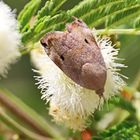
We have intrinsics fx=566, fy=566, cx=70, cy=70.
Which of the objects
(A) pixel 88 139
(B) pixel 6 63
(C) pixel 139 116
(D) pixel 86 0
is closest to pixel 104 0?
(D) pixel 86 0

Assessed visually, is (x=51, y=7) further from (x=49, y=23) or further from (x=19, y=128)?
(x=19, y=128)

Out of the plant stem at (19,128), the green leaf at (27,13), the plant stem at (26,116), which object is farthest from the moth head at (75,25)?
the plant stem at (26,116)

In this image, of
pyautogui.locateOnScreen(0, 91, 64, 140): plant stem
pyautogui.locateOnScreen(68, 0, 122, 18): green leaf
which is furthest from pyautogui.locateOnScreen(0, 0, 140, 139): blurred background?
pyautogui.locateOnScreen(0, 91, 64, 140): plant stem

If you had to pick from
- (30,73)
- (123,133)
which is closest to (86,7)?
(123,133)

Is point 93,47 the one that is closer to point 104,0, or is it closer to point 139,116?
point 104,0

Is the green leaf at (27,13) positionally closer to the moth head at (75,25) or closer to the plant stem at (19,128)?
the moth head at (75,25)

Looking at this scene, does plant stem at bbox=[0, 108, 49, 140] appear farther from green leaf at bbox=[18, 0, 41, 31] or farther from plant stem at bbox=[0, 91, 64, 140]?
green leaf at bbox=[18, 0, 41, 31]
